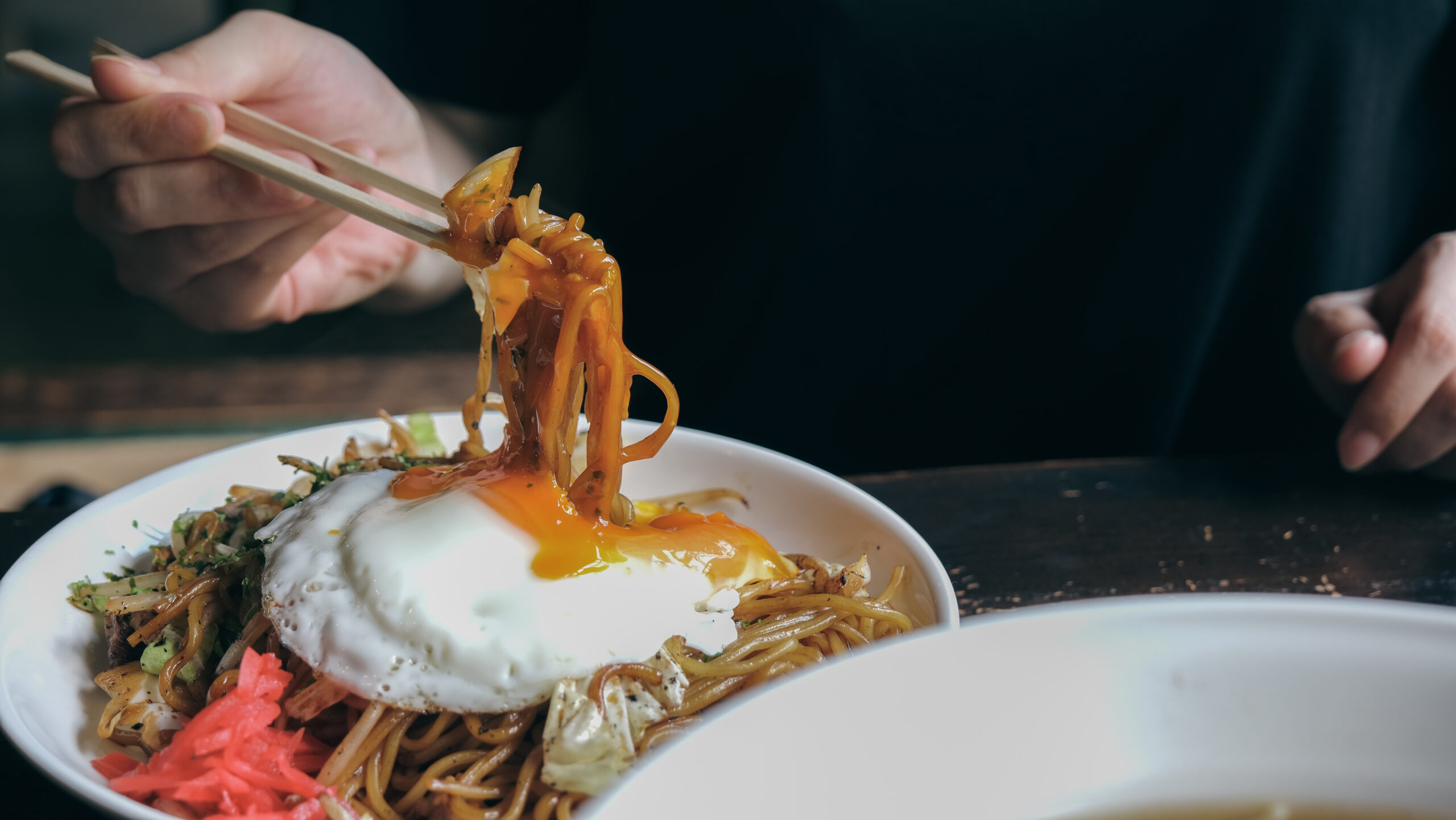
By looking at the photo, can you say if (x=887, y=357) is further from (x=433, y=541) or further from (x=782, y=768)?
(x=782, y=768)

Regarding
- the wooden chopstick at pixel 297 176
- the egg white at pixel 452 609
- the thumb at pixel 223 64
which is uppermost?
the thumb at pixel 223 64

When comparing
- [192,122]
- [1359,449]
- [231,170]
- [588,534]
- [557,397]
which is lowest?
[1359,449]

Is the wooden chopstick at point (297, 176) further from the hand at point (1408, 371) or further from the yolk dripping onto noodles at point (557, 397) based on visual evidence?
the hand at point (1408, 371)

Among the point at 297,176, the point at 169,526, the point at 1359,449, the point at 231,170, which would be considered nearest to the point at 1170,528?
the point at 1359,449

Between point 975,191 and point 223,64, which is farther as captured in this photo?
point 975,191

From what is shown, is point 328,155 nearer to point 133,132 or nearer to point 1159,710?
point 133,132

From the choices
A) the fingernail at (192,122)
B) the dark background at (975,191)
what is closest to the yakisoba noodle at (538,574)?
the fingernail at (192,122)

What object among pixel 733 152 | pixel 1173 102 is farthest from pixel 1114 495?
pixel 733 152

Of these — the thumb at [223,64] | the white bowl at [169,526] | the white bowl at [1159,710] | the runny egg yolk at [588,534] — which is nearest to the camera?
the white bowl at [1159,710]

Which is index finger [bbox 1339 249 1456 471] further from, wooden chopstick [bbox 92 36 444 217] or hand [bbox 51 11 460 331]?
hand [bbox 51 11 460 331]
